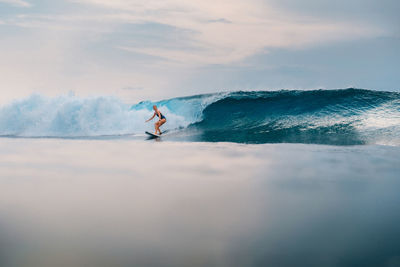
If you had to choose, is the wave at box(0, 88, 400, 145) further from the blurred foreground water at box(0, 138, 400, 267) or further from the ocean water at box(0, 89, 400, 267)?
the blurred foreground water at box(0, 138, 400, 267)

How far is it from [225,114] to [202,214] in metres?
Result: 11.1

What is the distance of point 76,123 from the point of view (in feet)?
46.5

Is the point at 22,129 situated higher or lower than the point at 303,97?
lower

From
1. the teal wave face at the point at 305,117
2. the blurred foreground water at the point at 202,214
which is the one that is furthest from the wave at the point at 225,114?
the blurred foreground water at the point at 202,214

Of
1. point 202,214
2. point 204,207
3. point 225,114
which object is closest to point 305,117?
point 225,114

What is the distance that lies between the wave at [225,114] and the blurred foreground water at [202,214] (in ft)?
19.6

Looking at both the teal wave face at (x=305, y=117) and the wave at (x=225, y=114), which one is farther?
the wave at (x=225, y=114)

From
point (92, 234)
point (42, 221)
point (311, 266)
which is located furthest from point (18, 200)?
point (311, 266)

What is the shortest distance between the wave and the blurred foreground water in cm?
598

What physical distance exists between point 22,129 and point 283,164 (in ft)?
41.8

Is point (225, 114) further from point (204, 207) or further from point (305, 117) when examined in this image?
point (204, 207)

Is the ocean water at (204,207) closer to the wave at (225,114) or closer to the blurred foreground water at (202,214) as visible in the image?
the blurred foreground water at (202,214)

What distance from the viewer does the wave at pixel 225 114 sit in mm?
11247

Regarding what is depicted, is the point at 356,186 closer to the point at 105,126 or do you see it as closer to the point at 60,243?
the point at 60,243
